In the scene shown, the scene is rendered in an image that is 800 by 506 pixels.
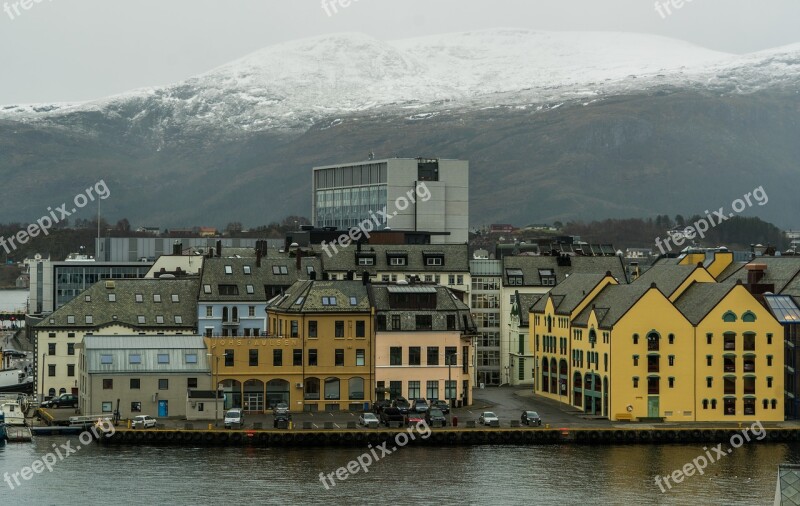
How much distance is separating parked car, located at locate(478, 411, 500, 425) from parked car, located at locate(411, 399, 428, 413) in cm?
359

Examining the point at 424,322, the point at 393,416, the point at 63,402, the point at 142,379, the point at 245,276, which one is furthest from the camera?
the point at 245,276

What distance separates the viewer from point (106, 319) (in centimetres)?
11556

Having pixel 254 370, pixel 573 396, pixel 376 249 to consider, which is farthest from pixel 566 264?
pixel 254 370

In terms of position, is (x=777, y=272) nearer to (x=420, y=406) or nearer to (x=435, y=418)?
(x=420, y=406)

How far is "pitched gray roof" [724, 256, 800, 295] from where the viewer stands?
10944 cm

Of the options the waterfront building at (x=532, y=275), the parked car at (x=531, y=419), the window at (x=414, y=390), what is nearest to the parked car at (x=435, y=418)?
the parked car at (x=531, y=419)

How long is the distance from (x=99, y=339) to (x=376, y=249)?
1329 inches

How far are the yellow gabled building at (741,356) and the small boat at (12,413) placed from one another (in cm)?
4303

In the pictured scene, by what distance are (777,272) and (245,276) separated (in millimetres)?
39466

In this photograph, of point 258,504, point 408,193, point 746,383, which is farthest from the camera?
point 408,193

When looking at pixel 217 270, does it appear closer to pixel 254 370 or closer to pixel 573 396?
pixel 254 370

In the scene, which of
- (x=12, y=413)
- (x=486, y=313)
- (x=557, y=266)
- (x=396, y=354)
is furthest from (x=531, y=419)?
(x=557, y=266)

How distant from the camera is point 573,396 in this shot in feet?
357

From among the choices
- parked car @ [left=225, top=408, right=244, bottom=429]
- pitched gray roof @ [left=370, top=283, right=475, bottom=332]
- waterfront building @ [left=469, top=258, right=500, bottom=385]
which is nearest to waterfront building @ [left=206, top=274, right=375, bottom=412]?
pitched gray roof @ [left=370, top=283, right=475, bottom=332]
